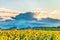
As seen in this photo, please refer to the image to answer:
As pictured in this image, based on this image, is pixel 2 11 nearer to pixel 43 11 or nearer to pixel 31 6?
pixel 31 6

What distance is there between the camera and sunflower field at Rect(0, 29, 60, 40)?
1432 mm

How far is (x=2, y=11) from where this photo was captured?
154 centimetres

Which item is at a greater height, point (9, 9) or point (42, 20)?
point (9, 9)

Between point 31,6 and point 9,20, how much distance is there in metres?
0.27

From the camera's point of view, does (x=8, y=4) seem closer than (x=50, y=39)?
No

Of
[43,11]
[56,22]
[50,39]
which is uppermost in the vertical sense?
[43,11]

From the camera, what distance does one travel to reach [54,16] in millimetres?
1544

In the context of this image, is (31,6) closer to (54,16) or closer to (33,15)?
(33,15)

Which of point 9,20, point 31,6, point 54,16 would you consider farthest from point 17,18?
point 54,16

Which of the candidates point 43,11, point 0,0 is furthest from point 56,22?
point 0,0

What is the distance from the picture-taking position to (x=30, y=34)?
1461 millimetres

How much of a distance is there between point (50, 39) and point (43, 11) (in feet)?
0.97

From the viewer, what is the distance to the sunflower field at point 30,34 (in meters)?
1.43

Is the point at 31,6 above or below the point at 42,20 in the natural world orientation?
above
